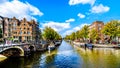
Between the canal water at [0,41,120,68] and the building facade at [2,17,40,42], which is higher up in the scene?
the building facade at [2,17,40,42]

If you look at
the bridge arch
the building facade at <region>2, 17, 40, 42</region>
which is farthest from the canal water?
the building facade at <region>2, 17, 40, 42</region>

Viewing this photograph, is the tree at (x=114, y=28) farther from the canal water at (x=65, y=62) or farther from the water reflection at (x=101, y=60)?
the canal water at (x=65, y=62)

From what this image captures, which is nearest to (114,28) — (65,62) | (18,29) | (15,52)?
(18,29)

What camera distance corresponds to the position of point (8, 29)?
11894 cm

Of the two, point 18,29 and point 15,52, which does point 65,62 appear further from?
point 18,29

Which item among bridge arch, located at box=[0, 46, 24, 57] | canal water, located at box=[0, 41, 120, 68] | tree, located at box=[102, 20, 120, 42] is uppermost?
tree, located at box=[102, 20, 120, 42]

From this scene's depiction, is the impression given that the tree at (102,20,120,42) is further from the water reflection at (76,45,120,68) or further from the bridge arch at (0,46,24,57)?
the bridge arch at (0,46,24,57)

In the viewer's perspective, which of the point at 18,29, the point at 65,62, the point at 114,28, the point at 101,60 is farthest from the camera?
the point at 18,29

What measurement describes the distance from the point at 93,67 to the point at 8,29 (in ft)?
290

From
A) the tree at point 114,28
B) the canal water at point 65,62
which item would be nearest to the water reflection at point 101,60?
the canal water at point 65,62

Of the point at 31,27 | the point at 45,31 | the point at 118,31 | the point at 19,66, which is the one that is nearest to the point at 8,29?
the point at 31,27

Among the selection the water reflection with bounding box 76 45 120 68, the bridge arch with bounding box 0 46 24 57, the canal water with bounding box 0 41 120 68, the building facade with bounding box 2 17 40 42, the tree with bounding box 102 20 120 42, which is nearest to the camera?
the water reflection with bounding box 76 45 120 68

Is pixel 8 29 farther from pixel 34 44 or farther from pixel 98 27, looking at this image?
pixel 98 27

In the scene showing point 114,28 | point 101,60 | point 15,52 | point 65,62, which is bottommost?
point 65,62
